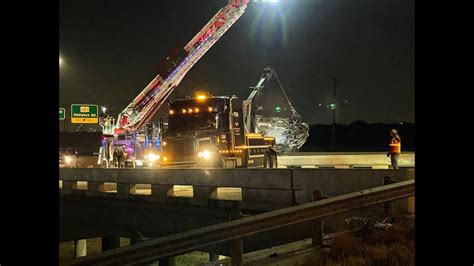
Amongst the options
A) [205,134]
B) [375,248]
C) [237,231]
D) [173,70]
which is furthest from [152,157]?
[237,231]

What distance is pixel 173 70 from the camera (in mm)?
24234

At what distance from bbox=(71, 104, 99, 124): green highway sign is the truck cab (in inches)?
1546

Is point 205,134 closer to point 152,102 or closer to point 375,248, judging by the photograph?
point 152,102

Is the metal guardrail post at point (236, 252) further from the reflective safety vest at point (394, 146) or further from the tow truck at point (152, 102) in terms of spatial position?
the tow truck at point (152, 102)

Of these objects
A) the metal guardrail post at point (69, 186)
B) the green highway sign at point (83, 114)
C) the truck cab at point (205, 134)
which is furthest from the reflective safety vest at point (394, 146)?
Answer: the green highway sign at point (83, 114)

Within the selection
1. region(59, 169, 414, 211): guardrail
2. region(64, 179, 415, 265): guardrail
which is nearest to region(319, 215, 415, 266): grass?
region(64, 179, 415, 265): guardrail

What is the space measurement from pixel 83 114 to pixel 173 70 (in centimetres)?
3500

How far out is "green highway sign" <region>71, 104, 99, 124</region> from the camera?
183ft

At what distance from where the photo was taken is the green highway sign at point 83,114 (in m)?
55.9

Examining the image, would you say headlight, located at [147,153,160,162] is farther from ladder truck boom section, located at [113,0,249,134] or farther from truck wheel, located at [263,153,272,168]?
truck wheel, located at [263,153,272,168]
